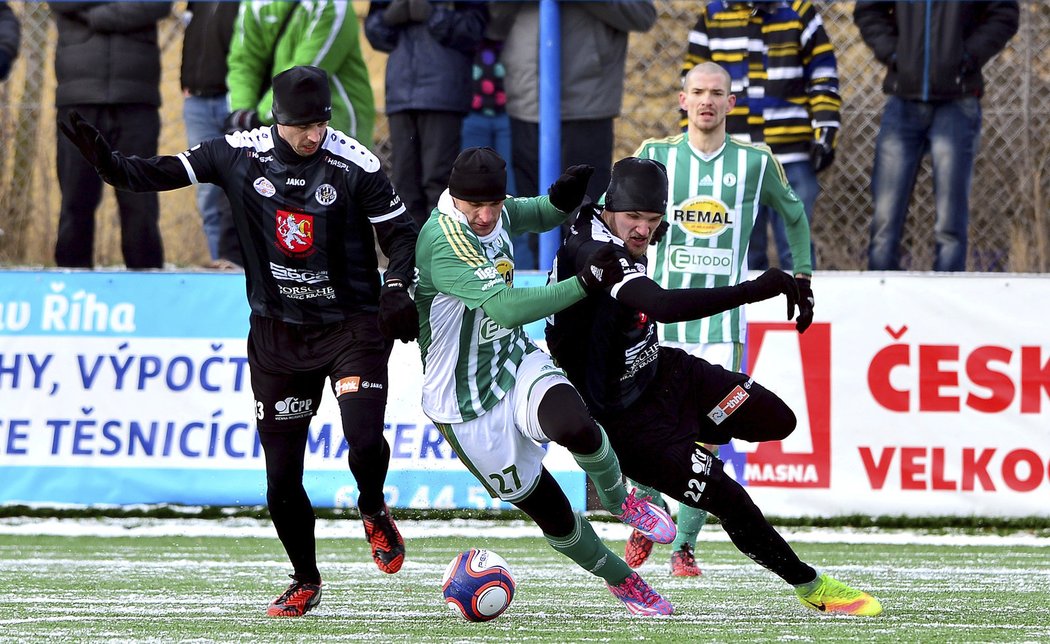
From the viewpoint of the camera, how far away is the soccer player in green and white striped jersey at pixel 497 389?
5.96 meters

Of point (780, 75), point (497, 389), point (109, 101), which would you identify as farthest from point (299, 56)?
point (497, 389)

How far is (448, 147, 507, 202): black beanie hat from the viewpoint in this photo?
599 centimetres

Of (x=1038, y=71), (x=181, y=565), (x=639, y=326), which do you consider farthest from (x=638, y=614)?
(x=1038, y=71)

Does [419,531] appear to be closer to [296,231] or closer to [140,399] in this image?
[140,399]

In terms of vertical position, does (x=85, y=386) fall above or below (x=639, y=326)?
below

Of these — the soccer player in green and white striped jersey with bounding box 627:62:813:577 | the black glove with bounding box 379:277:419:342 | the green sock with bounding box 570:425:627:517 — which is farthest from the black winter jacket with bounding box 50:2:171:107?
the green sock with bounding box 570:425:627:517

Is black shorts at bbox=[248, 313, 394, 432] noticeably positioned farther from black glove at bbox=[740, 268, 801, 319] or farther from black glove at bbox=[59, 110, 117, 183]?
black glove at bbox=[740, 268, 801, 319]

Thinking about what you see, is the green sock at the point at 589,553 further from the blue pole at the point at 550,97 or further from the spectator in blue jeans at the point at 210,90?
the spectator in blue jeans at the point at 210,90

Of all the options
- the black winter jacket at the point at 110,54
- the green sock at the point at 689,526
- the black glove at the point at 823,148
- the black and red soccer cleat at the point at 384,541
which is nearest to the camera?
the black and red soccer cleat at the point at 384,541

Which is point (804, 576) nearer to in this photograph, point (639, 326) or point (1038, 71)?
point (639, 326)

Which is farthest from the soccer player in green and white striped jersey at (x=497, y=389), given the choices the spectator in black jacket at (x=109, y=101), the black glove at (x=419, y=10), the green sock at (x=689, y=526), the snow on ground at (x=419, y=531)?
the spectator in black jacket at (x=109, y=101)

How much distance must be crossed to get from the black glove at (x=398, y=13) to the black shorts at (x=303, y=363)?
3.79 metres

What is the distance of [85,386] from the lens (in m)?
9.69

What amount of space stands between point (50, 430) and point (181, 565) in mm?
2098
